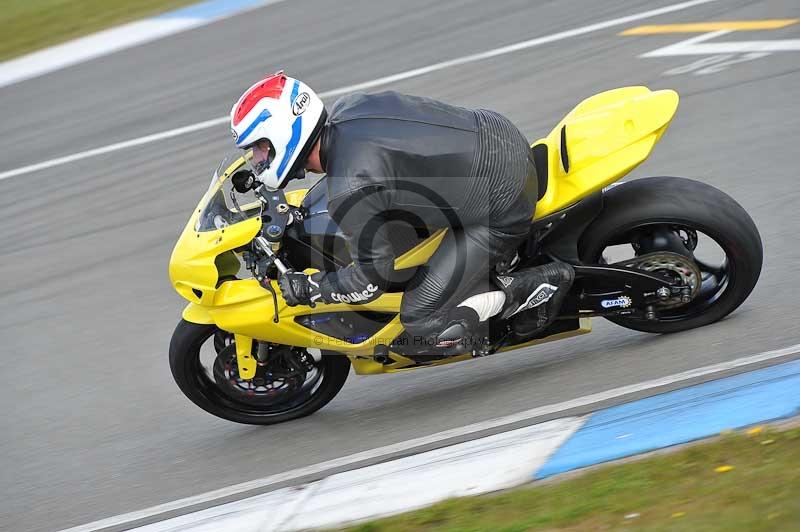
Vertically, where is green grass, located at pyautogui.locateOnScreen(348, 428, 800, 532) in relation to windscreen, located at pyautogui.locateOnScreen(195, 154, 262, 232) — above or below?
below

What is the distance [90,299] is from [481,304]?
3.38m

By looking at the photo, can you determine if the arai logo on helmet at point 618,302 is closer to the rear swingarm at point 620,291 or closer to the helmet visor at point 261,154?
the rear swingarm at point 620,291

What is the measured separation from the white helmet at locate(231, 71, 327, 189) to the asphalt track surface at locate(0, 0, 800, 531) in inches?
59.1

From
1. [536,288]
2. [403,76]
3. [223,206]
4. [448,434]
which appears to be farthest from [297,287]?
[403,76]

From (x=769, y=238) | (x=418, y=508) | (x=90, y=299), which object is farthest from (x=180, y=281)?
(x=769, y=238)

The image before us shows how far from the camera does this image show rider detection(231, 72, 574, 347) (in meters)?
4.45

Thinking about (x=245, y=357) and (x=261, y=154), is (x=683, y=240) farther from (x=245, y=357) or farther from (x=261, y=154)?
(x=245, y=357)

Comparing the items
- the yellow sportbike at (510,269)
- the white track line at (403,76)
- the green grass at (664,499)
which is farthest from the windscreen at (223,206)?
the white track line at (403,76)

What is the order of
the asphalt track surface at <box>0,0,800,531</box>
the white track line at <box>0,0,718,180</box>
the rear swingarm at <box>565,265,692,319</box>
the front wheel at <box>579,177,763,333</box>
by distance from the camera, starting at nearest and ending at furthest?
1. the front wheel at <box>579,177,763,333</box>
2. the rear swingarm at <box>565,265,692,319</box>
3. the asphalt track surface at <box>0,0,800,531</box>
4. the white track line at <box>0,0,718,180</box>

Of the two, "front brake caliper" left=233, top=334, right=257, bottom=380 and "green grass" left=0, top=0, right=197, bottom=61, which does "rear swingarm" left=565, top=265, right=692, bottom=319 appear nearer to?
"front brake caliper" left=233, top=334, right=257, bottom=380

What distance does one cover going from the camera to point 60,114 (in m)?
10.7

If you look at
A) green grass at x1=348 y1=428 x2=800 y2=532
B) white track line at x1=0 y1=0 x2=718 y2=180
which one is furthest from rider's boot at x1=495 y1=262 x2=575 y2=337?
white track line at x1=0 y1=0 x2=718 y2=180

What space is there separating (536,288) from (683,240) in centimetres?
82

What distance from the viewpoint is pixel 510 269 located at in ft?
16.8
